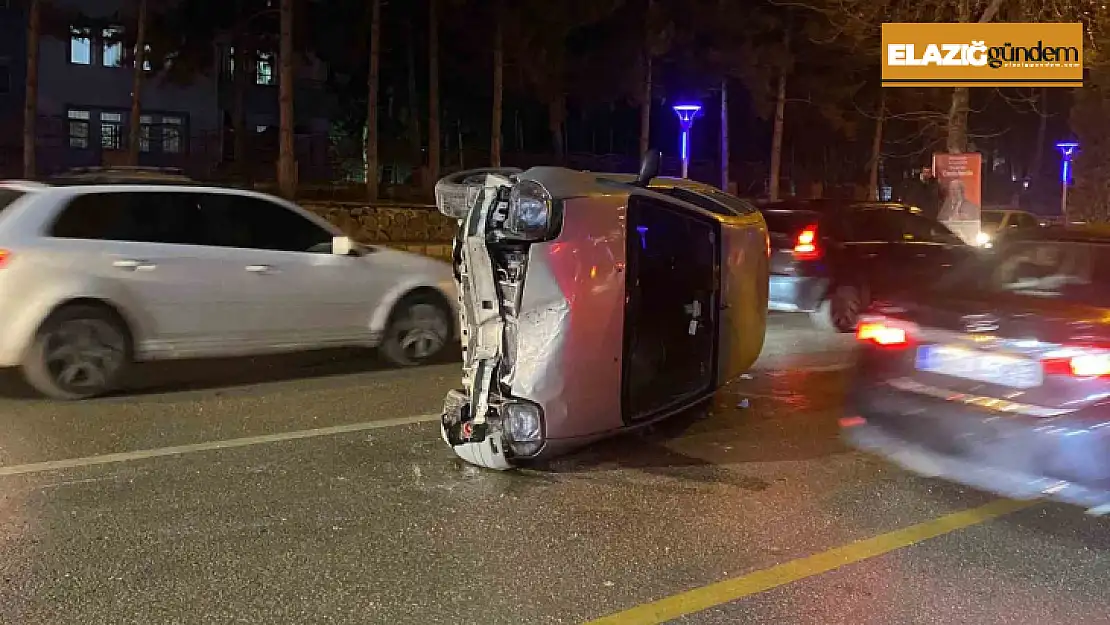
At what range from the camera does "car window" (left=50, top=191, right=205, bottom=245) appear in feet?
25.3

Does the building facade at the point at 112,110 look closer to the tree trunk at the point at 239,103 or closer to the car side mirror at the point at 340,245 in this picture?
the tree trunk at the point at 239,103

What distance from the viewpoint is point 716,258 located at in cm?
671

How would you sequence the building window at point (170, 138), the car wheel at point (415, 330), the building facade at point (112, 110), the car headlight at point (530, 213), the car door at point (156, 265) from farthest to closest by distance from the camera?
1. the building window at point (170, 138)
2. the building facade at point (112, 110)
3. the car wheel at point (415, 330)
4. the car door at point (156, 265)
5. the car headlight at point (530, 213)

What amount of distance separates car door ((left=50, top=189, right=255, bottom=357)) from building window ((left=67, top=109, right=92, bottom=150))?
29439mm

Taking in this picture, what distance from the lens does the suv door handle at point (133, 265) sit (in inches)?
306

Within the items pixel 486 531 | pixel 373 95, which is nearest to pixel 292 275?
pixel 486 531

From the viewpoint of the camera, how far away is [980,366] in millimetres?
6402

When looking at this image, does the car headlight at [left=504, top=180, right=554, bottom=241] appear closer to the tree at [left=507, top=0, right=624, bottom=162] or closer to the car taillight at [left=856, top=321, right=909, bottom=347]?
the car taillight at [left=856, top=321, right=909, bottom=347]

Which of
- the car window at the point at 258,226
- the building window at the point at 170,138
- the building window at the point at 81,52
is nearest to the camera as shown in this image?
the car window at the point at 258,226

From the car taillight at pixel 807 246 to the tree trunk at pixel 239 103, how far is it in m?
20.6

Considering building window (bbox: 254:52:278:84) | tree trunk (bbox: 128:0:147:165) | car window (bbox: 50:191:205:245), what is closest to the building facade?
building window (bbox: 254:52:278:84)

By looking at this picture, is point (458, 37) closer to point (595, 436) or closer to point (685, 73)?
point (685, 73)

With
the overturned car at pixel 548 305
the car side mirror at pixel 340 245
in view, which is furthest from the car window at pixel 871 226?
the overturned car at pixel 548 305

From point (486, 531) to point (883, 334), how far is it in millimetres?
3403
